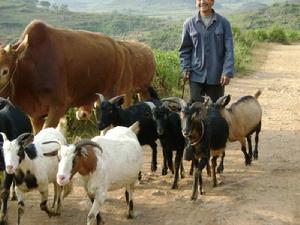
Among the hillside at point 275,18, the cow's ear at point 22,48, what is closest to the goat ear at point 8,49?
the cow's ear at point 22,48

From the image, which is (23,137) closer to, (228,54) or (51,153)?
(51,153)

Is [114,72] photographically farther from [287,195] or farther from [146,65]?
[287,195]

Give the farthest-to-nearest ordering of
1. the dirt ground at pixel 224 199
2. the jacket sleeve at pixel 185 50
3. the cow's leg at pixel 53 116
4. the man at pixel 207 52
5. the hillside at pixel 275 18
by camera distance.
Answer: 1. the hillside at pixel 275 18
2. the jacket sleeve at pixel 185 50
3. the cow's leg at pixel 53 116
4. the man at pixel 207 52
5. the dirt ground at pixel 224 199

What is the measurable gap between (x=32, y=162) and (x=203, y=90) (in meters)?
2.90

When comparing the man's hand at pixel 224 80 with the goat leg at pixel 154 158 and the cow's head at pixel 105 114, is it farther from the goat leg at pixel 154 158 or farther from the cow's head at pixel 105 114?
the cow's head at pixel 105 114

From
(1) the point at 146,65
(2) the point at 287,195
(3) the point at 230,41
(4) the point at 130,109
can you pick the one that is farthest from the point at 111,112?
(1) the point at 146,65

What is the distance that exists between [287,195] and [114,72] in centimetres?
342

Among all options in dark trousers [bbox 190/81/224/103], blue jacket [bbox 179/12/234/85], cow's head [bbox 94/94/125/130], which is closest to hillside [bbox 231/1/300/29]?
dark trousers [bbox 190/81/224/103]

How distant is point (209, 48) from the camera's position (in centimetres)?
702

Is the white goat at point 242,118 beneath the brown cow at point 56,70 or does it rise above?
beneath

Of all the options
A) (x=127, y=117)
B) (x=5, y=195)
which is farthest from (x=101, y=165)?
(x=127, y=117)

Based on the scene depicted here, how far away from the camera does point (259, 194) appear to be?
6.39 meters

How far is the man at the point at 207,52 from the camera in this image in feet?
22.7

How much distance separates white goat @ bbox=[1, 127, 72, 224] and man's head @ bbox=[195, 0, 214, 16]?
2586mm
